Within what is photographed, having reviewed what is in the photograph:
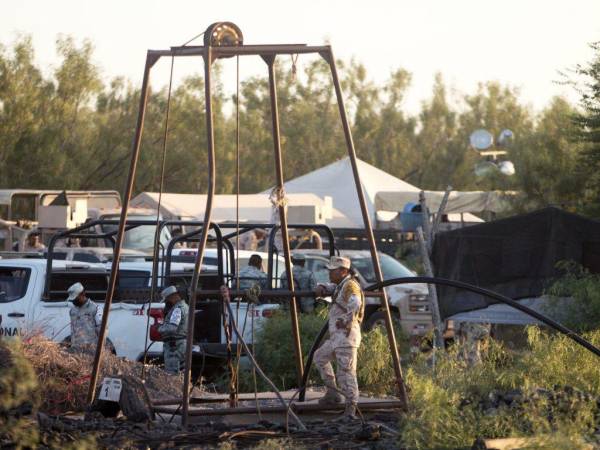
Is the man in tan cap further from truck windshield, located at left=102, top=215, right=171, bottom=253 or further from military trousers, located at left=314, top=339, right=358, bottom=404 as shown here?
truck windshield, located at left=102, top=215, right=171, bottom=253

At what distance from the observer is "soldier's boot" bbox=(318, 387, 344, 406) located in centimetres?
1166

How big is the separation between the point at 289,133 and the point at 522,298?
53.3 metres

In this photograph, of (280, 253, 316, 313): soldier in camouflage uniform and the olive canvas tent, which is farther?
(280, 253, 316, 313): soldier in camouflage uniform

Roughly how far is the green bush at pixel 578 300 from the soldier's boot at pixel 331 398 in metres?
4.74

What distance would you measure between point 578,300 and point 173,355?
505 centimetres

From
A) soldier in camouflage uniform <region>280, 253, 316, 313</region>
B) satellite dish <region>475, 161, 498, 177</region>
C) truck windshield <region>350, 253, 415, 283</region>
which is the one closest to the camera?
soldier in camouflage uniform <region>280, 253, 316, 313</region>

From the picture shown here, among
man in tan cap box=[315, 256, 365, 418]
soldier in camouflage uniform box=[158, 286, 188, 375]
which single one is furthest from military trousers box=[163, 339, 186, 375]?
man in tan cap box=[315, 256, 365, 418]

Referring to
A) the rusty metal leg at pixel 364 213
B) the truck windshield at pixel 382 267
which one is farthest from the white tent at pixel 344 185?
the rusty metal leg at pixel 364 213

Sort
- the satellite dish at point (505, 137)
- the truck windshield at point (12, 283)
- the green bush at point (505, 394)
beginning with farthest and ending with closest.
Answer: the satellite dish at point (505, 137) < the truck windshield at point (12, 283) < the green bush at point (505, 394)

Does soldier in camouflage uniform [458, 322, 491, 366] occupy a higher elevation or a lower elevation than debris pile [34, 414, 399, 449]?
higher

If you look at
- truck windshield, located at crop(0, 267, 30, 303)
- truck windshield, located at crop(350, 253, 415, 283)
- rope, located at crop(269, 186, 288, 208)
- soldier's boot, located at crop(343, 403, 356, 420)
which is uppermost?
rope, located at crop(269, 186, 288, 208)

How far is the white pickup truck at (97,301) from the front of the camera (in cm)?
1567

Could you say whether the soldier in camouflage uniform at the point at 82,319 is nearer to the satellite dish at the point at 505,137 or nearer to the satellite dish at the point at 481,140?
the satellite dish at the point at 481,140

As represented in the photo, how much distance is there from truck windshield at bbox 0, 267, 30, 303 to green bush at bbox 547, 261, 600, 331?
6.74 meters
